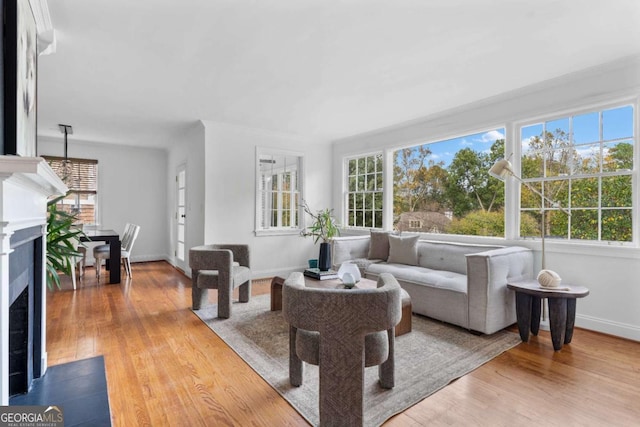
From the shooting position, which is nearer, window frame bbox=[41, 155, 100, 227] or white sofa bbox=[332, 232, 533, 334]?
white sofa bbox=[332, 232, 533, 334]

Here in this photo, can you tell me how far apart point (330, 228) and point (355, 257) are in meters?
1.06

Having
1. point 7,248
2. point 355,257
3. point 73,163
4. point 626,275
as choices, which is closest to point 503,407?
point 626,275

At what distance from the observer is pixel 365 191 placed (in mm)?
5684

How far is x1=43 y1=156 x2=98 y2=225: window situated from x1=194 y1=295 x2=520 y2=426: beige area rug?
4523 millimetres

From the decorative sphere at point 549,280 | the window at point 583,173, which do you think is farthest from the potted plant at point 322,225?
the decorative sphere at point 549,280

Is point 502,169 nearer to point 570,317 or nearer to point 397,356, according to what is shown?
point 570,317

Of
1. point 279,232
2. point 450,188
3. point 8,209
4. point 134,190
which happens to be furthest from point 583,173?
point 134,190

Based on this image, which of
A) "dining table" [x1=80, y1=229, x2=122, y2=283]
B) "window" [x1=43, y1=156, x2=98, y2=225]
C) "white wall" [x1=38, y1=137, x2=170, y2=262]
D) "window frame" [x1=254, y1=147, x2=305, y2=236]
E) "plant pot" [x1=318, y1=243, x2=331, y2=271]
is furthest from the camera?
"white wall" [x1=38, y1=137, x2=170, y2=262]

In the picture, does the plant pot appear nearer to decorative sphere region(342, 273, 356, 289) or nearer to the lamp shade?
decorative sphere region(342, 273, 356, 289)

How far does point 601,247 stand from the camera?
301 centimetres

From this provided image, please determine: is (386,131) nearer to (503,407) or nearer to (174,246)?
(503,407)

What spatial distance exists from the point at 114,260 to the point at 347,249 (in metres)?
3.54

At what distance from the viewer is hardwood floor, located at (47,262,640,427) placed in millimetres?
1817

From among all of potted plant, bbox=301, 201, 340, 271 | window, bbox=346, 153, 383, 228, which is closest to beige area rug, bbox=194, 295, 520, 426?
potted plant, bbox=301, 201, 340, 271
